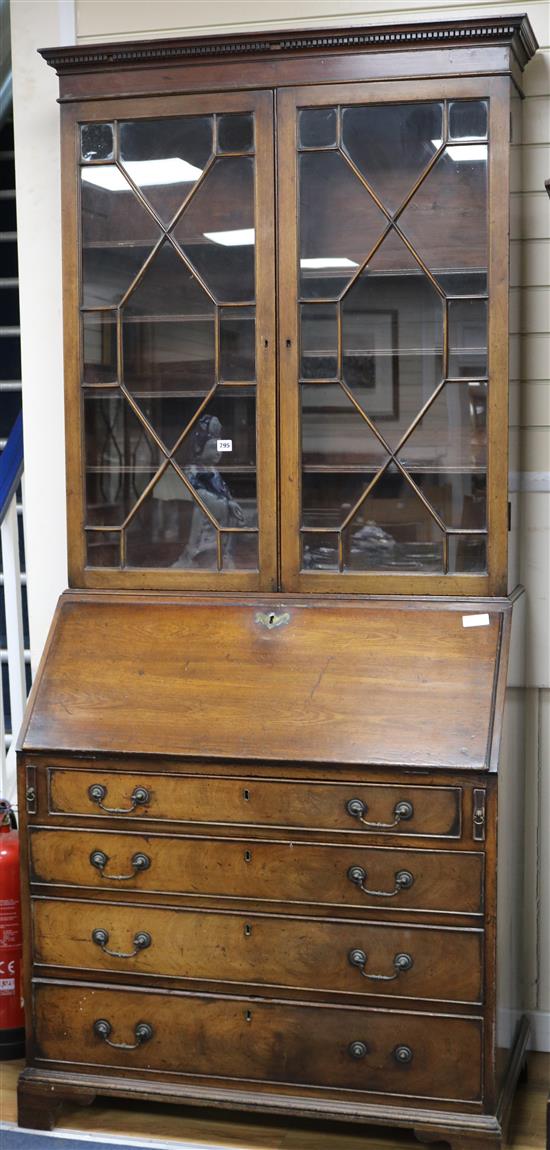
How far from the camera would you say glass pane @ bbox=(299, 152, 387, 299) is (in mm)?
2812

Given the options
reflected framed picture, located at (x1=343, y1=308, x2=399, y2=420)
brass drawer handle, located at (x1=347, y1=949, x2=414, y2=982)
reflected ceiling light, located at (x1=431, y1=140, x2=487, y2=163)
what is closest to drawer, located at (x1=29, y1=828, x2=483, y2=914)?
brass drawer handle, located at (x1=347, y1=949, x2=414, y2=982)

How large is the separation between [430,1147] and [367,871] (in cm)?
64

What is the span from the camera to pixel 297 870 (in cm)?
266

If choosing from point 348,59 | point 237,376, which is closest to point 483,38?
point 348,59

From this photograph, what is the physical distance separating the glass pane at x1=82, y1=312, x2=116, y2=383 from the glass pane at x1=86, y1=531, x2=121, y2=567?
0.36 meters

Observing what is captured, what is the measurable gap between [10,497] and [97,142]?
1.03 m

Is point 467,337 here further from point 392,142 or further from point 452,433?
point 392,142

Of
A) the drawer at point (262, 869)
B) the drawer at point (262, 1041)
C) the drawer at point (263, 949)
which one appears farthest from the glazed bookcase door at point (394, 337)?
Result: the drawer at point (262, 1041)

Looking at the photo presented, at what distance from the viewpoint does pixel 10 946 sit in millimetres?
3109

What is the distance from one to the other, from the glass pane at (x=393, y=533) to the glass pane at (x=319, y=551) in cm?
3

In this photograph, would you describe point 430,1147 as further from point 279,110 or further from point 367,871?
point 279,110

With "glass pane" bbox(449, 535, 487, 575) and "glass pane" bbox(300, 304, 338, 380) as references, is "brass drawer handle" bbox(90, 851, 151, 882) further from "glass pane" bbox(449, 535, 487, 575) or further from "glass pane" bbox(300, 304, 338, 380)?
"glass pane" bbox(300, 304, 338, 380)

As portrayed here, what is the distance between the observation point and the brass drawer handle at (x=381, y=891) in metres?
2.60

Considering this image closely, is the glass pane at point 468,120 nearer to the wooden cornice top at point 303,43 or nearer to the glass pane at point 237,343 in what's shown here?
the wooden cornice top at point 303,43
